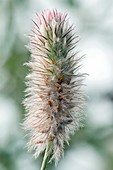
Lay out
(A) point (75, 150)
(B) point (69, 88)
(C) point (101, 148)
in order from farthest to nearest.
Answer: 1. (A) point (75, 150)
2. (C) point (101, 148)
3. (B) point (69, 88)

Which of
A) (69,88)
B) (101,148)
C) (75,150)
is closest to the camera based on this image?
(69,88)

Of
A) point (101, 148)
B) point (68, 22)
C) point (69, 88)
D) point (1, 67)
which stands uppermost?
point (1, 67)

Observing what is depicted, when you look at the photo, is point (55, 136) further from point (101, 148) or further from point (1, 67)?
point (1, 67)

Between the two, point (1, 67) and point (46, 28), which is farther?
point (1, 67)

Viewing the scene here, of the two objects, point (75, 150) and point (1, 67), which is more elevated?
point (1, 67)

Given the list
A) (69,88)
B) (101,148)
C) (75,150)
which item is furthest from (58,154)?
(75,150)

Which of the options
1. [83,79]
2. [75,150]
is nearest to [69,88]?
[83,79]
